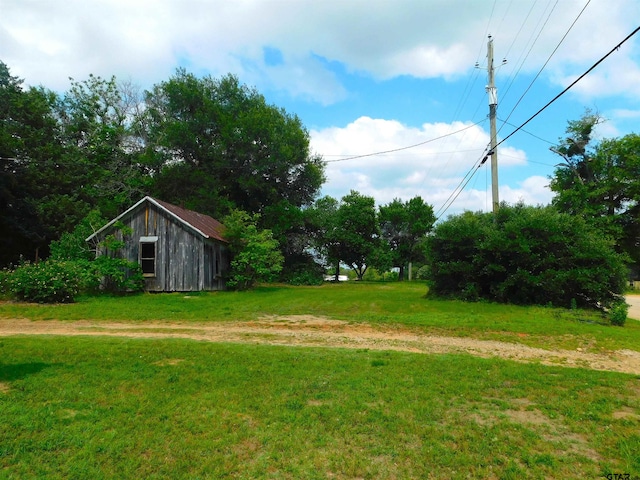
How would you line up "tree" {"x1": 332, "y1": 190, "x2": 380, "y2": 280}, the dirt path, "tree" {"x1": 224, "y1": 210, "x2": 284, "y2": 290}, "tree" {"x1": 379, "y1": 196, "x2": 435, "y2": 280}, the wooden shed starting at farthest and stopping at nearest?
"tree" {"x1": 379, "y1": 196, "x2": 435, "y2": 280}
"tree" {"x1": 332, "y1": 190, "x2": 380, "y2": 280}
"tree" {"x1": 224, "y1": 210, "x2": 284, "y2": 290}
the wooden shed
the dirt path

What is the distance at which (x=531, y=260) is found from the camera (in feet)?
49.2

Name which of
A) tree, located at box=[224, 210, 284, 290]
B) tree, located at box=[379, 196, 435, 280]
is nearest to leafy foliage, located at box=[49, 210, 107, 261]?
tree, located at box=[224, 210, 284, 290]

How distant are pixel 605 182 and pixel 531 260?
27.8m

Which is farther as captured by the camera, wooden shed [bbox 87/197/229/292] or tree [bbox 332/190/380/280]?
tree [bbox 332/190/380/280]

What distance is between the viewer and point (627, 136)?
117 feet

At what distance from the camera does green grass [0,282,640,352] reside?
9883 mm

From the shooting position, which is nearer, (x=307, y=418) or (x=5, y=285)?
(x=307, y=418)

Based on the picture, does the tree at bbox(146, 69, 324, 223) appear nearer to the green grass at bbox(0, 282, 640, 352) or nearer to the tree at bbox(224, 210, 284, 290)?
the tree at bbox(224, 210, 284, 290)

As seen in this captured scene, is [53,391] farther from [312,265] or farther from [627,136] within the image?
[627,136]

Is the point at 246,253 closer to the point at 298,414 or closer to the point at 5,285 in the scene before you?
the point at 5,285

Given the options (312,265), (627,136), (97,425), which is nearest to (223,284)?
(312,265)

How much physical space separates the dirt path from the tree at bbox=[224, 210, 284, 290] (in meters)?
10.0

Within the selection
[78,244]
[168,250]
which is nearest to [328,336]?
[168,250]

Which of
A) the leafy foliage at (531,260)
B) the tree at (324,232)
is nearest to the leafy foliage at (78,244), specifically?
the leafy foliage at (531,260)
